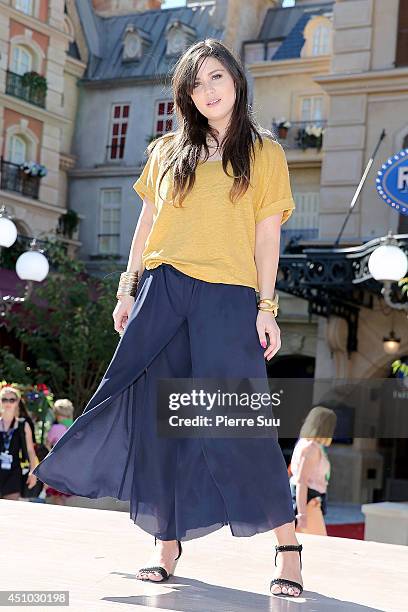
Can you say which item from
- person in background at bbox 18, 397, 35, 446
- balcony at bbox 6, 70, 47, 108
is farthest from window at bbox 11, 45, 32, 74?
person in background at bbox 18, 397, 35, 446

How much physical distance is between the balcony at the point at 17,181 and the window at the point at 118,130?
11.9ft

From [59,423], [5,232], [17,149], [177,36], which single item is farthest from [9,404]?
[177,36]

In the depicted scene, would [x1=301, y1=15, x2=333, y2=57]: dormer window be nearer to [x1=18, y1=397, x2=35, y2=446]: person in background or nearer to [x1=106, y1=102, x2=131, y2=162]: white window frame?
[x1=106, y1=102, x2=131, y2=162]: white window frame

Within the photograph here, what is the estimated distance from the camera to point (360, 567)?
4602 millimetres

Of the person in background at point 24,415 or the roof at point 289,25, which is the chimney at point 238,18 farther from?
the person in background at point 24,415

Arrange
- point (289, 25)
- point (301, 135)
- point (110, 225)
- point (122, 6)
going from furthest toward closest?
1. point (122, 6)
2. point (110, 225)
3. point (289, 25)
4. point (301, 135)

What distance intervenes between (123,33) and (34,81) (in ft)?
19.4

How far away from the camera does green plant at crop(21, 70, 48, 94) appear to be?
29.0 metres

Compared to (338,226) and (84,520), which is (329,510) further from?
(84,520)

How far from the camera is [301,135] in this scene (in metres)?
28.0

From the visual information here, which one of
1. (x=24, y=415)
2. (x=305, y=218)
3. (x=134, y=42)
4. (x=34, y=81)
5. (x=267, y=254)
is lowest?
(x=24, y=415)

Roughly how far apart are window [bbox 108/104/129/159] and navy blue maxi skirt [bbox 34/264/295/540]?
28.9 m

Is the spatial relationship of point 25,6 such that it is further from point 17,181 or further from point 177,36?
point 177,36

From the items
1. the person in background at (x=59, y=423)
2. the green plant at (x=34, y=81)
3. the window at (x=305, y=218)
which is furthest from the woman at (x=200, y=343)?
the green plant at (x=34, y=81)
